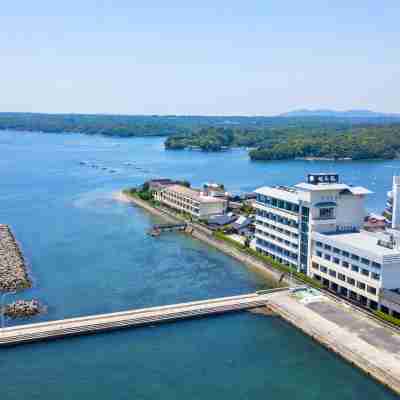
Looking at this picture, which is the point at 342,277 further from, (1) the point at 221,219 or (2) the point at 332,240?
(1) the point at 221,219

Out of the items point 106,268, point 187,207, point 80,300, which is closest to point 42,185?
point 187,207

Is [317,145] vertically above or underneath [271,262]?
above

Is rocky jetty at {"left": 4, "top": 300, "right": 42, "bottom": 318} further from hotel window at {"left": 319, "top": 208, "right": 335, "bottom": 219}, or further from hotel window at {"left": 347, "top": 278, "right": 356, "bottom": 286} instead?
hotel window at {"left": 319, "top": 208, "right": 335, "bottom": 219}

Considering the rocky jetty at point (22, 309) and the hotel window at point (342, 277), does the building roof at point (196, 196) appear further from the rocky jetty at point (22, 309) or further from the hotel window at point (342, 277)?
the rocky jetty at point (22, 309)

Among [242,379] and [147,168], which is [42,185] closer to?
[147,168]

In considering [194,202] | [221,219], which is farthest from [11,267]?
[194,202]

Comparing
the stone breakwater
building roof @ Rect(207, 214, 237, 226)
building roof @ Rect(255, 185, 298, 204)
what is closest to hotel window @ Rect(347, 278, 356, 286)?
building roof @ Rect(255, 185, 298, 204)

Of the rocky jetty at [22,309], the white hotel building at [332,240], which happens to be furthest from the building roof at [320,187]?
the rocky jetty at [22,309]
